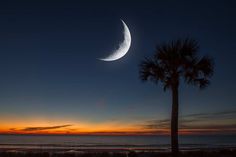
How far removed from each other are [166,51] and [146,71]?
6.81ft

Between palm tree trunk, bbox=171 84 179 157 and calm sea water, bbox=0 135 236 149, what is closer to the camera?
palm tree trunk, bbox=171 84 179 157

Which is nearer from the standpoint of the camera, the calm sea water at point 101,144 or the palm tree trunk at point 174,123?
the palm tree trunk at point 174,123

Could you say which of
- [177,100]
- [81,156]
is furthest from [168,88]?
[81,156]

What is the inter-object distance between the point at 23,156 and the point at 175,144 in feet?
36.7

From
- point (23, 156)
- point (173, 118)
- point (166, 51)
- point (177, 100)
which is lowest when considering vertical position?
point (23, 156)

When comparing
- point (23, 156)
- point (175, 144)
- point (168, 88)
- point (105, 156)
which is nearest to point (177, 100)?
point (168, 88)

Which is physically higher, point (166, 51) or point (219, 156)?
point (166, 51)

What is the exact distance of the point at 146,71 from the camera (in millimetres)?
21469

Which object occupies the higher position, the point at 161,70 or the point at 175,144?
the point at 161,70

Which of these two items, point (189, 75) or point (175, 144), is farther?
point (189, 75)

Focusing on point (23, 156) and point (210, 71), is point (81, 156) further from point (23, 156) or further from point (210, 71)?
point (210, 71)

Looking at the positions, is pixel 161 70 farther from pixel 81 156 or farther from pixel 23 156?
pixel 23 156

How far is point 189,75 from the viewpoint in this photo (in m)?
21.0

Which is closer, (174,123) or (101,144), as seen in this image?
(174,123)
